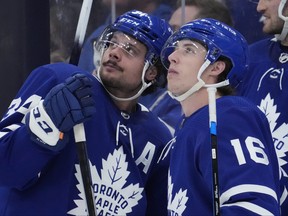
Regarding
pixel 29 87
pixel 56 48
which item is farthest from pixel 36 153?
pixel 56 48

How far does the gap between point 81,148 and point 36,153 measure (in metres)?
0.12

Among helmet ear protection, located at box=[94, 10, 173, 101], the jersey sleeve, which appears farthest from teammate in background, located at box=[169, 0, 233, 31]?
the jersey sleeve

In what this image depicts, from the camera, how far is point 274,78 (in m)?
2.57

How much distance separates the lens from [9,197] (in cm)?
224

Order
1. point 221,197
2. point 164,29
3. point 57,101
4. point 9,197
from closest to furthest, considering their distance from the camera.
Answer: point 221,197 → point 57,101 → point 9,197 → point 164,29

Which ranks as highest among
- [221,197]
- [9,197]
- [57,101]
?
[57,101]

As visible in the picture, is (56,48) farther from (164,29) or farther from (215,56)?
(215,56)

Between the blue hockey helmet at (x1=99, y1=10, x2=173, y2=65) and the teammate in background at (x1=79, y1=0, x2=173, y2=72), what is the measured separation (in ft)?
1.33

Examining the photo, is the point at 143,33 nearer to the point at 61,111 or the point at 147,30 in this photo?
the point at 147,30

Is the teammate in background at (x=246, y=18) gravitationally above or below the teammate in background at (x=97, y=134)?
above

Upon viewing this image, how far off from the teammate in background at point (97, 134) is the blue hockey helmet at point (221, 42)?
0.26 m

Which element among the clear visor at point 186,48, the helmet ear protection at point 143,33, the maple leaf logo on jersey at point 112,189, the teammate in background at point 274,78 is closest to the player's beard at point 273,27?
the teammate in background at point 274,78

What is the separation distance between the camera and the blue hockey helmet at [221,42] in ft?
7.13

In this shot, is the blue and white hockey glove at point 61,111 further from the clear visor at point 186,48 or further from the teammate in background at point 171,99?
the teammate in background at point 171,99
